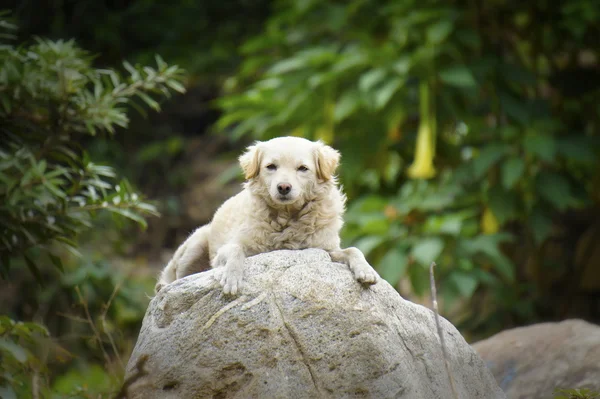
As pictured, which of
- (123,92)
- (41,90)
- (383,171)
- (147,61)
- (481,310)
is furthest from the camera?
Result: (147,61)

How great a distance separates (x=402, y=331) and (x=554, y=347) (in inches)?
83.7

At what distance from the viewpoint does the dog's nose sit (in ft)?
16.6

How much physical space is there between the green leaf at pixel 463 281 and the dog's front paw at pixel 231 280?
4.65 m

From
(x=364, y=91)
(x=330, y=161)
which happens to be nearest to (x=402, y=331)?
(x=330, y=161)

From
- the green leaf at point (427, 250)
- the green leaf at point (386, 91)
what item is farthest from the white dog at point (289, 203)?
the green leaf at point (386, 91)

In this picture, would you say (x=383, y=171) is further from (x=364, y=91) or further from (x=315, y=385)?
(x=315, y=385)

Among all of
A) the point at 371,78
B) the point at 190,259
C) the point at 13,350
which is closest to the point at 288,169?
the point at 190,259

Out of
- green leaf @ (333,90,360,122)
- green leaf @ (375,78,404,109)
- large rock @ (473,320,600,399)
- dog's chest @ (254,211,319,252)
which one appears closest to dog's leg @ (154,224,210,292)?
dog's chest @ (254,211,319,252)

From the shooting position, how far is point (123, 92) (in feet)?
20.9

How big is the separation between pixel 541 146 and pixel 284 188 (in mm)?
4986

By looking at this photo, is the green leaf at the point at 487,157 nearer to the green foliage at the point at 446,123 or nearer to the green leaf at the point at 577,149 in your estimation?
the green foliage at the point at 446,123

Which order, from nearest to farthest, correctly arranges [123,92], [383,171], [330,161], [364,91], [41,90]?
[330,161] → [41,90] → [123,92] → [364,91] → [383,171]

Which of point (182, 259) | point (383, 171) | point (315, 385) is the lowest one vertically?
point (315, 385)

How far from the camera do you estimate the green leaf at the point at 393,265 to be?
889 centimetres
